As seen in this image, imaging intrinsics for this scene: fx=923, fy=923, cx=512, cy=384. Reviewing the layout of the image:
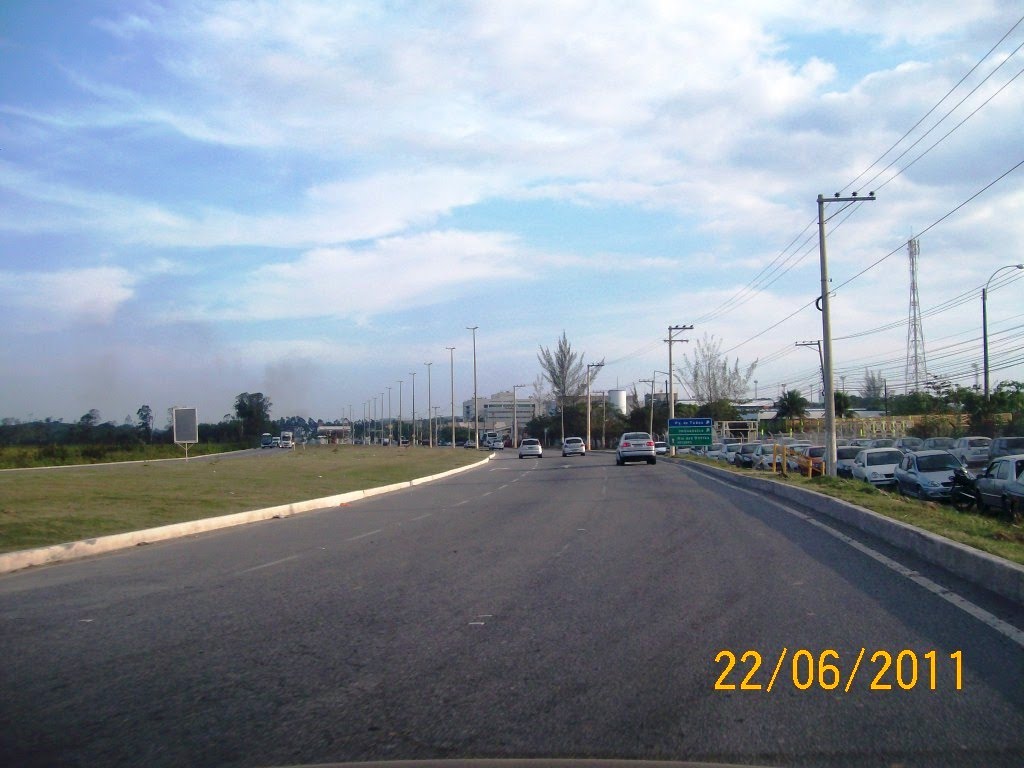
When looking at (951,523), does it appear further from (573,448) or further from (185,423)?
(573,448)

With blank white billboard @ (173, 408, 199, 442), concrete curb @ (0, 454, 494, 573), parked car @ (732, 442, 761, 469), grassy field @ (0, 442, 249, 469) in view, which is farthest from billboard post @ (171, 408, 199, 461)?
parked car @ (732, 442, 761, 469)

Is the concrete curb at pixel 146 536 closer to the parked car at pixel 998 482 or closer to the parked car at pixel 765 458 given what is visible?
the parked car at pixel 998 482

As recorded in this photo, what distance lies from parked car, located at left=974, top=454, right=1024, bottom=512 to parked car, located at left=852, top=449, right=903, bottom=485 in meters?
7.39

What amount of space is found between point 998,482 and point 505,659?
58.9 feet

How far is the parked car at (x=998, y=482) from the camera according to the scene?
819 inches

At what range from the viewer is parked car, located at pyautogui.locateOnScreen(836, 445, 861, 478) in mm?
36250

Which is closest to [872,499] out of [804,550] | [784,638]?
[804,550]

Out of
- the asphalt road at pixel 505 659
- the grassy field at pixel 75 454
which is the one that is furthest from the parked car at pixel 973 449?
the grassy field at pixel 75 454

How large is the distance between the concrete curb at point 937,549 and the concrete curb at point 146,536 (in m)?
12.6

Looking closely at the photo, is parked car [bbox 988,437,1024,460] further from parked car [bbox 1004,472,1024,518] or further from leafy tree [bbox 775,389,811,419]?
leafy tree [bbox 775,389,811,419]

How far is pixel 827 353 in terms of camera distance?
32.0 m

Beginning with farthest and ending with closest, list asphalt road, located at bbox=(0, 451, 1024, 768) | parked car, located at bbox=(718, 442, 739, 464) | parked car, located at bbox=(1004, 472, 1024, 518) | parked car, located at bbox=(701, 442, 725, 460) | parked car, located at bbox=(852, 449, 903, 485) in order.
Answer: parked car, located at bbox=(701, 442, 725, 460) → parked car, located at bbox=(718, 442, 739, 464) → parked car, located at bbox=(852, 449, 903, 485) → parked car, located at bbox=(1004, 472, 1024, 518) → asphalt road, located at bbox=(0, 451, 1024, 768)

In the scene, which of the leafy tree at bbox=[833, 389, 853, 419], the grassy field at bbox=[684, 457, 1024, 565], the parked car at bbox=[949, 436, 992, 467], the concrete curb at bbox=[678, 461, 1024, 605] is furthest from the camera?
the leafy tree at bbox=[833, 389, 853, 419]

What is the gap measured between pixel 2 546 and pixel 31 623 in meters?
6.32
